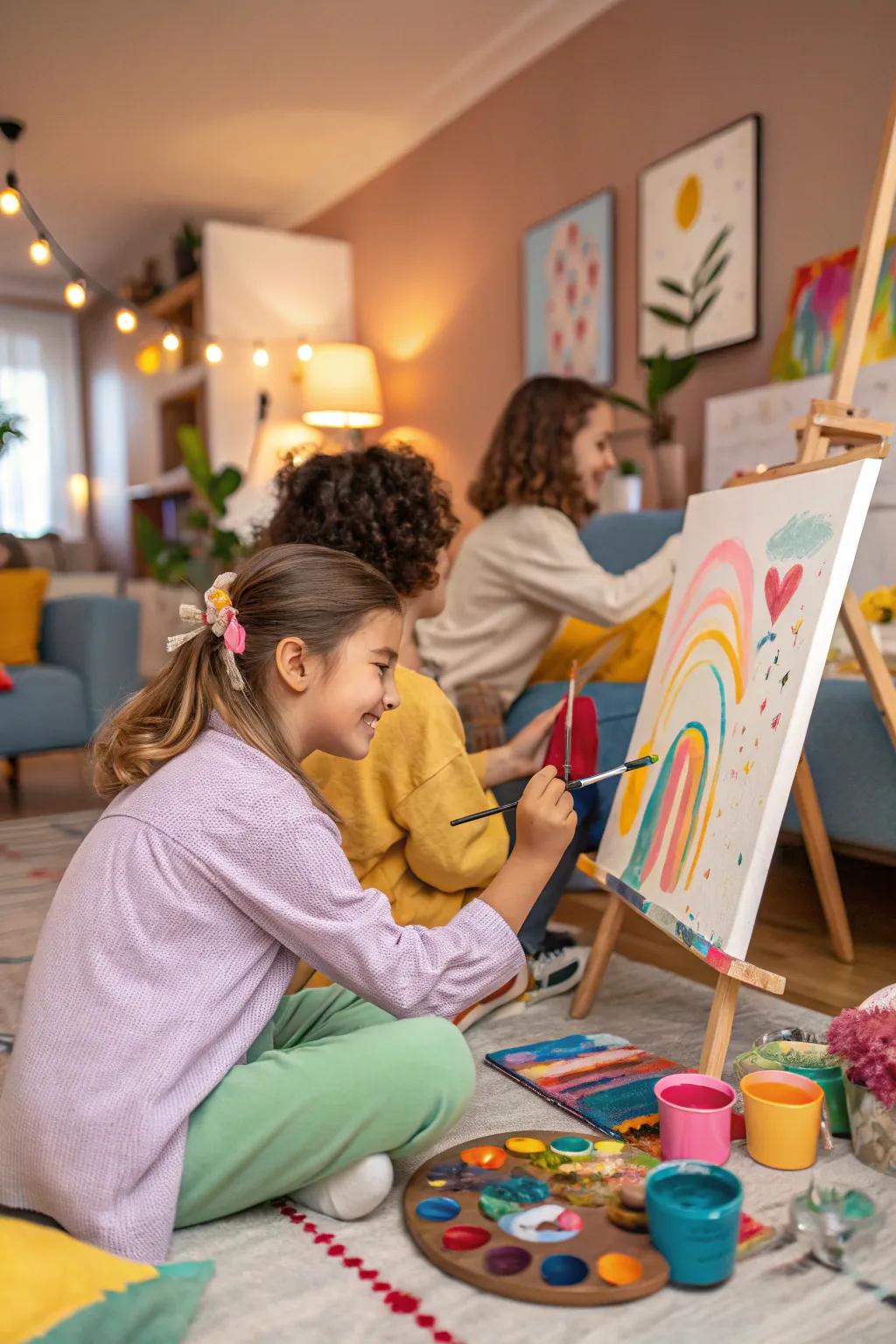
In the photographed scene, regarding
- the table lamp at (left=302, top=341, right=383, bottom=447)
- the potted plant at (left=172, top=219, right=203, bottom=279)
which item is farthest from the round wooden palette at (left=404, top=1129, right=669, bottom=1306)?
the potted plant at (left=172, top=219, right=203, bottom=279)

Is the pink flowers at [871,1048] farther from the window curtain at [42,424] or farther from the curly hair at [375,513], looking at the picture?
the window curtain at [42,424]

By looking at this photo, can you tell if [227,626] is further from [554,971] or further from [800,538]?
[554,971]

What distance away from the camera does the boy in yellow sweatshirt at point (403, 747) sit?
4.98 feet

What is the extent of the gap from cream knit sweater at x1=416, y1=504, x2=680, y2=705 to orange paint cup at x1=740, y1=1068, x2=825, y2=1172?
1110 millimetres

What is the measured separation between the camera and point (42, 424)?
24.7ft

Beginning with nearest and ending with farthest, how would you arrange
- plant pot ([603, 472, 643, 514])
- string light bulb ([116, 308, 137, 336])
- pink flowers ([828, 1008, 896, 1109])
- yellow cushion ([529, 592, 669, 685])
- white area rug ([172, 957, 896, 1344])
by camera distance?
white area rug ([172, 957, 896, 1344]) → pink flowers ([828, 1008, 896, 1109]) → yellow cushion ([529, 592, 669, 685]) → plant pot ([603, 472, 643, 514]) → string light bulb ([116, 308, 137, 336])

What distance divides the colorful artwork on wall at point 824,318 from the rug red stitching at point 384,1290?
7.47 feet

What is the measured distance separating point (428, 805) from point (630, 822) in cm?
31

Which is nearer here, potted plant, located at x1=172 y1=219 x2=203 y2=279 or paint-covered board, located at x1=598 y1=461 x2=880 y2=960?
paint-covered board, located at x1=598 y1=461 x2=880 y2=960

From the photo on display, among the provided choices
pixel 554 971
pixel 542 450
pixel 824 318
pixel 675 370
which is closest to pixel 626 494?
pixel 675 370

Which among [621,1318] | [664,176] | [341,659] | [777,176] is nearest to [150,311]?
[664,176]

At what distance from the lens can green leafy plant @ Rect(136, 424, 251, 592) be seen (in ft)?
16.3

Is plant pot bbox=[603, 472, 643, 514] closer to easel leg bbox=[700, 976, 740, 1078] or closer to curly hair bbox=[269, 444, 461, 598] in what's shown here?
curly hair bbox=[269, 444, 461, 598]

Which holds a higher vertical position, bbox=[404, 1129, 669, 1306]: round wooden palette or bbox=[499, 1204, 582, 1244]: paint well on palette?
bbox=[499, 1204, 582, 1244]: paint well on palette
